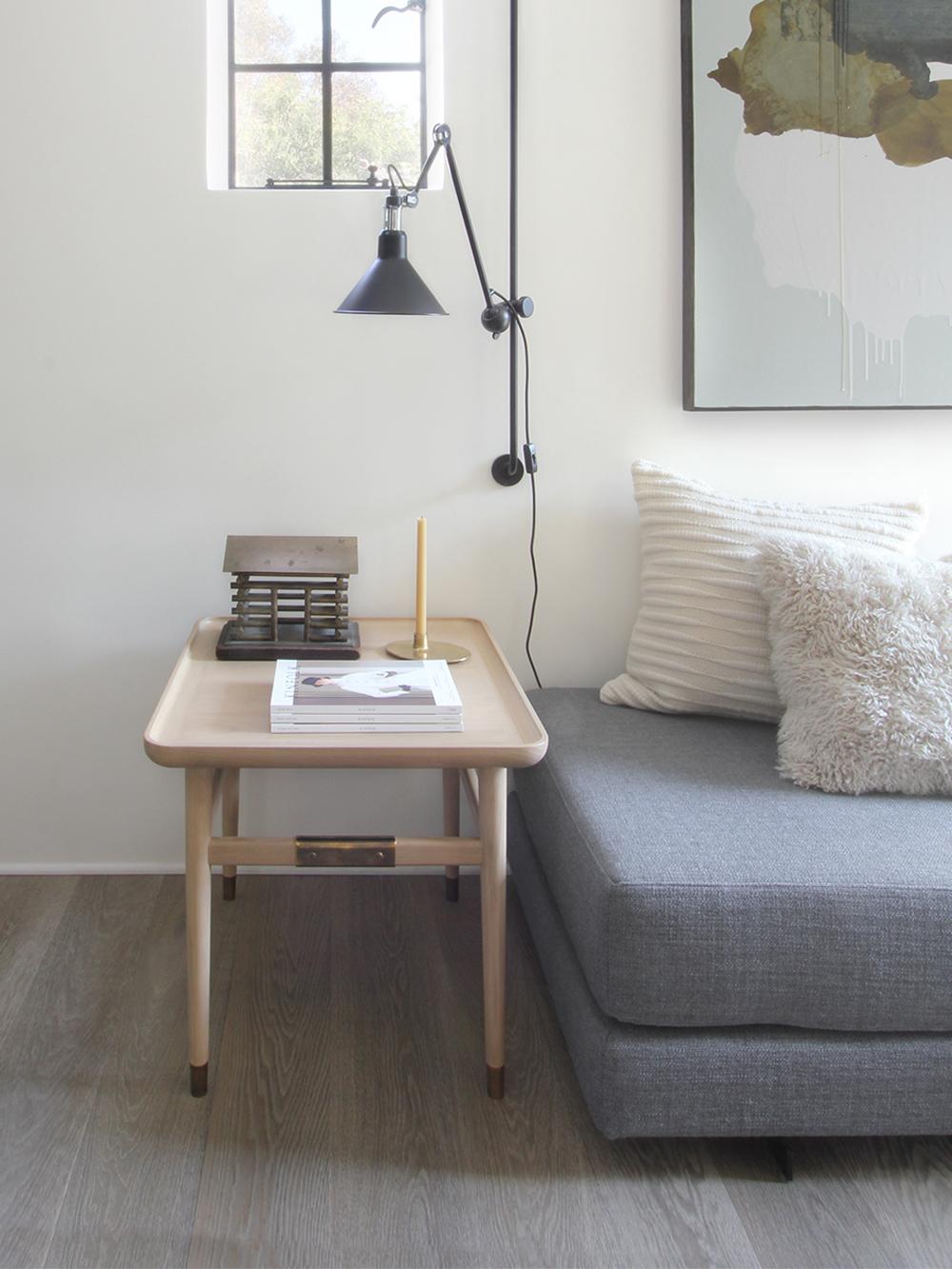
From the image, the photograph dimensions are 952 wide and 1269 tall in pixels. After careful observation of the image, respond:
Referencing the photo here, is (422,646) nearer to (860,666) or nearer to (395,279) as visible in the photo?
(395,279)

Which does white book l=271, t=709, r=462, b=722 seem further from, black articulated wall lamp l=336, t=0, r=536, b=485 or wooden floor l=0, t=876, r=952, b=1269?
black articulated wall lamp l=336, t=0, r=536, b=485

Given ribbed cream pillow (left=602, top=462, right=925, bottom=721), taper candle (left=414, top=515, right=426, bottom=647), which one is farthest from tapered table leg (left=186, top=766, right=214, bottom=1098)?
ribbed cream pillow (left=602, top=462, right=925, bottom=721)

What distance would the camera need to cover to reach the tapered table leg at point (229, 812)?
91.1 inches

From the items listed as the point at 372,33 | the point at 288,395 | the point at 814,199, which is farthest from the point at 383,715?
the point at 372,33

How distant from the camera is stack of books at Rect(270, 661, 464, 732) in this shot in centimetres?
167

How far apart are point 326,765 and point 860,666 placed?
32.6 inches

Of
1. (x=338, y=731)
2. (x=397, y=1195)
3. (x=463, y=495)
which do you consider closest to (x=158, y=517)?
(x=463, y=495)

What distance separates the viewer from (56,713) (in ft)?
7.84

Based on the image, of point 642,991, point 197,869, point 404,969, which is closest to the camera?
point 642,991

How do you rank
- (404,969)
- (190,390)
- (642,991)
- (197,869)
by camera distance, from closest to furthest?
(642,991) < (197,869) < (404,969) < (190,390)

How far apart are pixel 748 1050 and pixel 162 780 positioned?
138 centimetres

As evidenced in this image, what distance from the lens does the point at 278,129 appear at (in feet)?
7.90

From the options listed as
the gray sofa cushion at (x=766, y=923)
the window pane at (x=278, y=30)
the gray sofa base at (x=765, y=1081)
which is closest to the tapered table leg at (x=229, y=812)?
the gray sofa cushion at (x=766, y=923)

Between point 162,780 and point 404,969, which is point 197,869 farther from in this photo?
point 162,780
